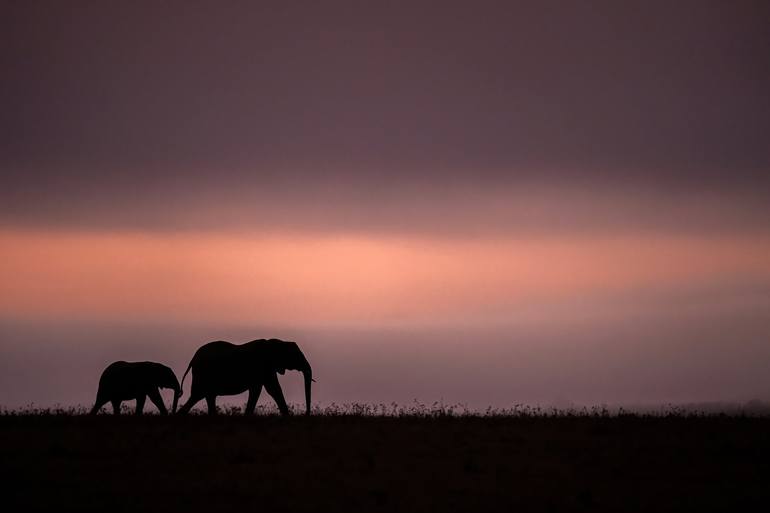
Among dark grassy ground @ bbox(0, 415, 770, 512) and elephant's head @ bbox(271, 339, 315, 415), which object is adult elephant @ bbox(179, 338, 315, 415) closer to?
elephant's head @ bbox(271, 339, 315, 415)

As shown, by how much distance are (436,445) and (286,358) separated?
11.2 meters

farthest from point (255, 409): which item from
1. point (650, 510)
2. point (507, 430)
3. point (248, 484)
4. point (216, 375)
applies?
point (650, 510)

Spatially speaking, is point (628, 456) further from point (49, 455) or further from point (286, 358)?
point (286, 358)

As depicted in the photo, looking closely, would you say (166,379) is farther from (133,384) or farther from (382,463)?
(382,463)

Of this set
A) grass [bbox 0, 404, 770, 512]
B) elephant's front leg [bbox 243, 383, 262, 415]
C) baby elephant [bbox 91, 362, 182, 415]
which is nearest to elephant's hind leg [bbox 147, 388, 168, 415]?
baby elephant [bbox 91, 362, 182, 415]

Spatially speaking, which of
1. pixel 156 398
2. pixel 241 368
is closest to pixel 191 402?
pixel 241 368

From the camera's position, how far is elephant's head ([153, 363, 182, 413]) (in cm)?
3594

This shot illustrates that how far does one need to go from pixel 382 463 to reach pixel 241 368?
504 inches

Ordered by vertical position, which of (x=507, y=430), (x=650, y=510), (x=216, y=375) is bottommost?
(x=650, y=510)

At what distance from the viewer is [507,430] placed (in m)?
25.9

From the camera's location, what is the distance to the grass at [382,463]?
18.7m

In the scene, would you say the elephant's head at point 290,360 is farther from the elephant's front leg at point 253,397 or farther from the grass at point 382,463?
the grass at point 382,463

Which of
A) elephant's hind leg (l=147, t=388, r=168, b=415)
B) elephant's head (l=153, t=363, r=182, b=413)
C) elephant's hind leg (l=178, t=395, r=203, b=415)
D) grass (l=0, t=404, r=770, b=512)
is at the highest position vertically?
elephant's head (l=153, t=363, r=182, b=413)

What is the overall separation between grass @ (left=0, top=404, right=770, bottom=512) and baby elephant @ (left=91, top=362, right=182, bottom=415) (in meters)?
6.42
